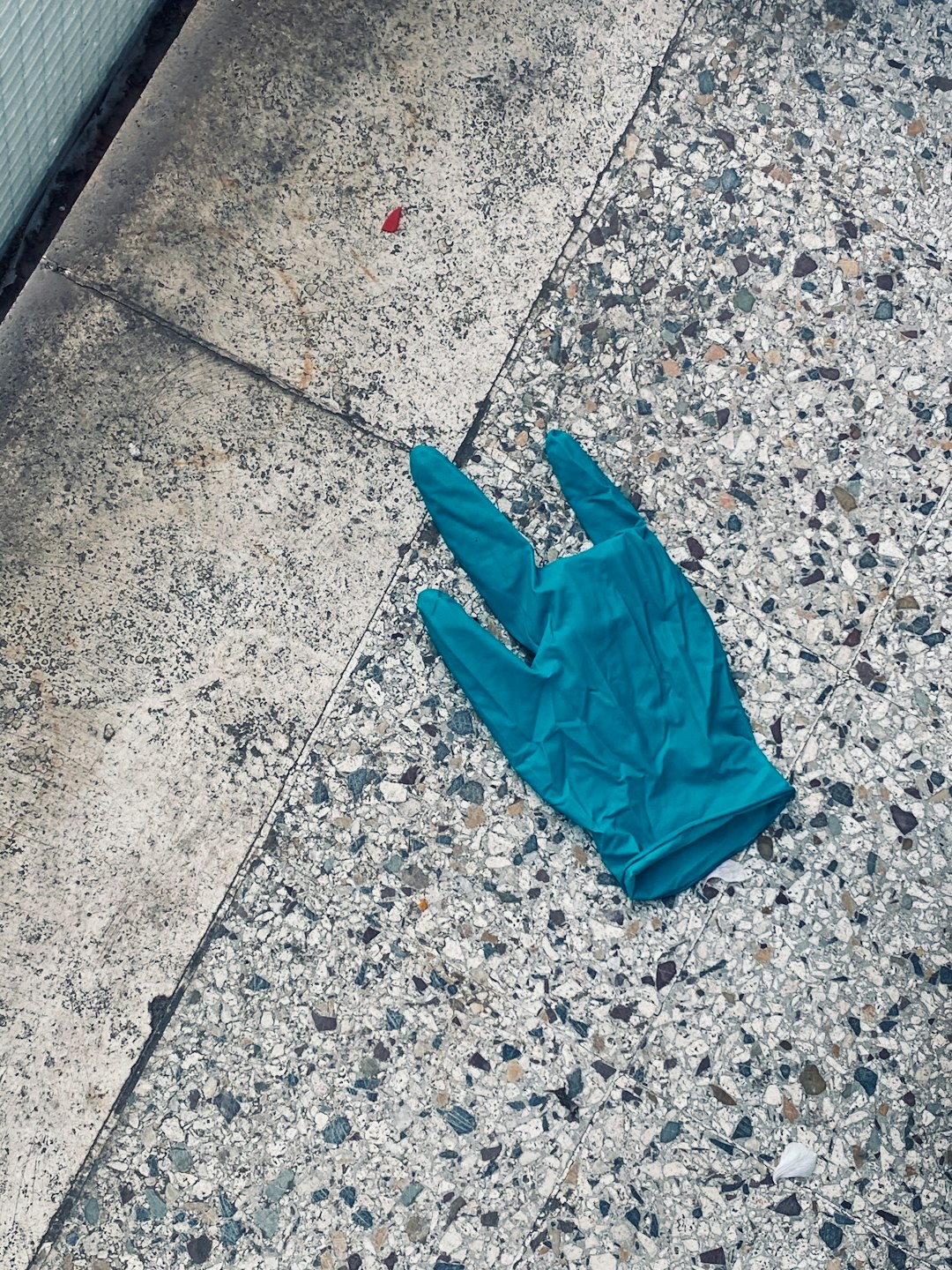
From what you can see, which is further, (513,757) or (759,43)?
(759,43)

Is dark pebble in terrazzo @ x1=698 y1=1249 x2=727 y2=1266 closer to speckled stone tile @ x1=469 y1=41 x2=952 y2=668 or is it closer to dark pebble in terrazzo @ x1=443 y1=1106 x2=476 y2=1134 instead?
dark pebble in terrazzo @ x1=443 y1=1106 x2=476 y2=1134

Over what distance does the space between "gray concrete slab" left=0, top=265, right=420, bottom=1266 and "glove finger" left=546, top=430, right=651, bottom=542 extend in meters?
0.40

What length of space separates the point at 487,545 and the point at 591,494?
299 millimetres

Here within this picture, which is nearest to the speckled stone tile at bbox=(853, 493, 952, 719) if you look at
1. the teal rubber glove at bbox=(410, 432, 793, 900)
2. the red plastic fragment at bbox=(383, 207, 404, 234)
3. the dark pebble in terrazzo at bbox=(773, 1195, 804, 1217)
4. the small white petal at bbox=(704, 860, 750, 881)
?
the teal rubber glove at bbox=(410, 432, 793, 900)

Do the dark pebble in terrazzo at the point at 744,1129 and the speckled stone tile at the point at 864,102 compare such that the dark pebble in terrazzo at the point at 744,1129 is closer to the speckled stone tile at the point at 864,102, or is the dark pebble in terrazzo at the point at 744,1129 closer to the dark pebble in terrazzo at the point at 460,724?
the dark pebble in terrazzo at the point at 460,724

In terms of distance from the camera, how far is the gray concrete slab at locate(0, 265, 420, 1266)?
255 cm

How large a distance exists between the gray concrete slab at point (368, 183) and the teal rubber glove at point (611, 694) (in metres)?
0.42

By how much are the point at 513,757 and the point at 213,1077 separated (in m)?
1.02

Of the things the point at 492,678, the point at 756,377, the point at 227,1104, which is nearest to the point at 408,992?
the point at 227,1104

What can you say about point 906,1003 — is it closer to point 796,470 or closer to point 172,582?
point 796,470

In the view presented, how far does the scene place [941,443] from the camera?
2.83 m

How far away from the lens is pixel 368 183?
2.86 metres

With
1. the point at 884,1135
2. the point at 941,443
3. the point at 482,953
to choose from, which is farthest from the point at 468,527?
the point at 884,1135

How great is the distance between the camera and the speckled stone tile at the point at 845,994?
2.57 meters
